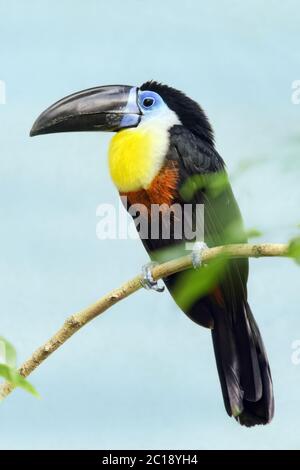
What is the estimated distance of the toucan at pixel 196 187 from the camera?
154 inches

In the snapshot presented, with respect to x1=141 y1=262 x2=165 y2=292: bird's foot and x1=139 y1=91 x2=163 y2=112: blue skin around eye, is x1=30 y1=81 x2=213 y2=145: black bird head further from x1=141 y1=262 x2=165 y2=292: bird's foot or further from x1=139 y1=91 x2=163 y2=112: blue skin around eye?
x1=141 y1=262 x2=165 y2=292: bird's foot

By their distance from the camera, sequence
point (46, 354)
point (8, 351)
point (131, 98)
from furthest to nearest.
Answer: point (131, 98) → point (46, 354) → point (8, 351)

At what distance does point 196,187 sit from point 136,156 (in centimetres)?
41

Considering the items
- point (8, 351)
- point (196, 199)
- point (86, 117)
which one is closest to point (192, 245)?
point (196, 199)

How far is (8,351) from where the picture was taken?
1392 mm

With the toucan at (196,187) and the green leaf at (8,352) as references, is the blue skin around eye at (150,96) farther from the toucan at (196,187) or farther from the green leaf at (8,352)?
the green leaf at (8,352)

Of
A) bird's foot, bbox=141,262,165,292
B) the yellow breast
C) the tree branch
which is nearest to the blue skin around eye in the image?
the yellow breast

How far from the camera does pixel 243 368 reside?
4043 mm

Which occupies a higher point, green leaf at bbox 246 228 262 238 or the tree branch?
the tree branch

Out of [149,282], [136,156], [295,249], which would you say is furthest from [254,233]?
[136,156]

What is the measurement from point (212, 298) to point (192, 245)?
44 cm

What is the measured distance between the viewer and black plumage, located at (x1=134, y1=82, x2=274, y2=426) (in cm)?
390

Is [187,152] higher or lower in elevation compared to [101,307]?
higher

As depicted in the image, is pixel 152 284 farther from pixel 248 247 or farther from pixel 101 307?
pixel 248 247
